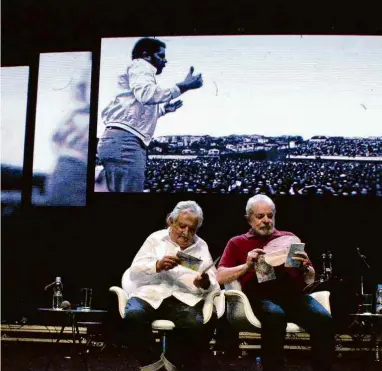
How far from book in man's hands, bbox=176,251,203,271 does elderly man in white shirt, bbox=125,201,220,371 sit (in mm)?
37

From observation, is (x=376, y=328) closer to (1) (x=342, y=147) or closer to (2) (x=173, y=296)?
(1) (x=342, y=147)

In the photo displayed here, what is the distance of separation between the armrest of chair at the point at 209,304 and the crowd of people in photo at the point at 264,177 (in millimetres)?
2342

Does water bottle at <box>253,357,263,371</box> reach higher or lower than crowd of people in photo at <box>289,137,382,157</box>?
lower

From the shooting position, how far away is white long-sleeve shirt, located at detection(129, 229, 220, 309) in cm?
320

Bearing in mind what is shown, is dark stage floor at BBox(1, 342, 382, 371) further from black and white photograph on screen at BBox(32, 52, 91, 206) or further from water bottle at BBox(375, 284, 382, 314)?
black and white photograph on screen at BBox(32, 52, 91, 206)

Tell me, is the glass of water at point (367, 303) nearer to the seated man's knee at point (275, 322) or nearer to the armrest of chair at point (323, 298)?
the armrest of chair at point (323, 298)

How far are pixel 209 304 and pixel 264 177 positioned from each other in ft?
8.19

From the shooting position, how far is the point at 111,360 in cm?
470

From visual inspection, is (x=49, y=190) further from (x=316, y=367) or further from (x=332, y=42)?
(x=316, y=367)

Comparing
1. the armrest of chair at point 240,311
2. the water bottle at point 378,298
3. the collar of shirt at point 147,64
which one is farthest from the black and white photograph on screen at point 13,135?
the water bottle at point 378,298

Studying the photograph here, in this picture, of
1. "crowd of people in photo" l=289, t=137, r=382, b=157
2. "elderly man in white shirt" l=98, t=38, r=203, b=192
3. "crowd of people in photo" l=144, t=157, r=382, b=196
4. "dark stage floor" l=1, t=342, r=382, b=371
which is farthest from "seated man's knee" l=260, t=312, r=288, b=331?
"elderly man in white shirt" l=98, t=38, r=203, b=192

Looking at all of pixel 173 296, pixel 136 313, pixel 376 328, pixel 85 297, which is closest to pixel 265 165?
pixel 376 328

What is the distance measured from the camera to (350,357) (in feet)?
16.7

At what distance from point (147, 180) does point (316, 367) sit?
307 centimetres
